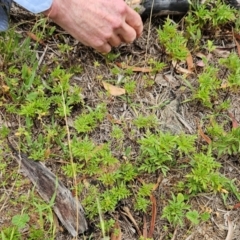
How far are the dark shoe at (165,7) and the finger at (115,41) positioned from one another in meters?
0.31

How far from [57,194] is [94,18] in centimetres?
77

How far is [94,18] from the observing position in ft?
7.13

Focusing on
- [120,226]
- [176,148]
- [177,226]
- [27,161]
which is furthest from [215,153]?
[27,161]

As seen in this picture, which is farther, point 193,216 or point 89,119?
point 89,119

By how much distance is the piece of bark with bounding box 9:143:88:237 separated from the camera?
2.07 m

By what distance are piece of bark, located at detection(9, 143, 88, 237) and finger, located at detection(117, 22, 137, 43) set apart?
2.26ft

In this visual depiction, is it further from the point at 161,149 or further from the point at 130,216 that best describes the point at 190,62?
the point at 130,216

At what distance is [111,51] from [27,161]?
0.69 metres

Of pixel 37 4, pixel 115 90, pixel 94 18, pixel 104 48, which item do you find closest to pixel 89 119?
pixel 115 90

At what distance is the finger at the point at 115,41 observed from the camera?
7.48 feet

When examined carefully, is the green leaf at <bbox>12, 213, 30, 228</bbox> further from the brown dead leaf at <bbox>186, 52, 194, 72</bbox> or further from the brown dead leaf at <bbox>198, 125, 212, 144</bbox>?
the brown dead leaf at <bbox>186, 52, 194, 72</bbox>

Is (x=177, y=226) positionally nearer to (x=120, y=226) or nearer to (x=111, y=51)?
(x=120, y=226)

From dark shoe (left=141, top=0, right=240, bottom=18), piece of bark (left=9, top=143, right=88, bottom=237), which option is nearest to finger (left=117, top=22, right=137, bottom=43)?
dark shoe (left=141, top=0, right=240, bottom=18)

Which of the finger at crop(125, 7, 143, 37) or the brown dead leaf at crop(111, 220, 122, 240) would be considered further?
the finger at crop(125, 7, 143, 37)
